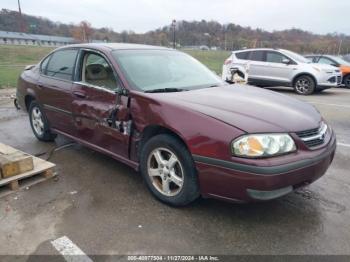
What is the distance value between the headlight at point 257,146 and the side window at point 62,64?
2.68m

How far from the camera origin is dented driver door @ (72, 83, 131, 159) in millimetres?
3590

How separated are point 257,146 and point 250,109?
524mm

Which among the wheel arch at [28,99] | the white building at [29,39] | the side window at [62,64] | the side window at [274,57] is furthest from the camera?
the white building at [29,39]

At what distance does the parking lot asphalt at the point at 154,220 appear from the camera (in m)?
2.70

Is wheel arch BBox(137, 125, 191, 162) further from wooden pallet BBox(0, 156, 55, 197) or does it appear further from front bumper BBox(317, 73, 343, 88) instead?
front bumper BBox(317, 73, 343, 88)

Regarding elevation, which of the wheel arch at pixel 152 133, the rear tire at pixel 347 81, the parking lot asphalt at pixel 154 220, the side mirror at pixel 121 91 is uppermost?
the side mirror at pixel 121 91

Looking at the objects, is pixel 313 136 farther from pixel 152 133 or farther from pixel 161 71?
pixel 161 71

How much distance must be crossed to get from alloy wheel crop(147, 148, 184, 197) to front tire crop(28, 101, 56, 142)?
2.51m

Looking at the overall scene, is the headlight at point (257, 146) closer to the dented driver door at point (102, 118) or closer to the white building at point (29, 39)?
the dented driver door at point (102, 118)

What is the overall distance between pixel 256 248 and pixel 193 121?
1.18 meters

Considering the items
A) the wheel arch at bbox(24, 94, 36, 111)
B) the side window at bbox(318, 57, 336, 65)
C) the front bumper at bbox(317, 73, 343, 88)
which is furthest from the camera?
the side window at bbox(318, 57, 336, 65)

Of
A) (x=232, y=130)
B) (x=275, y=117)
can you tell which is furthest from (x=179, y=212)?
(x=275, y=117)

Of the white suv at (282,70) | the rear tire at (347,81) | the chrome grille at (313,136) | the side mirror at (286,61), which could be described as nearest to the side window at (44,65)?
the chrome grille at (313,136)

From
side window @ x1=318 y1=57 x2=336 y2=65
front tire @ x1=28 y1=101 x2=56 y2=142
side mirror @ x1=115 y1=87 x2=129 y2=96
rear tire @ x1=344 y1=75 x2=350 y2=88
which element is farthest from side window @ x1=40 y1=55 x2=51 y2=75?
rear tire @ x1=344 y1=75 x2=350 y2=88
